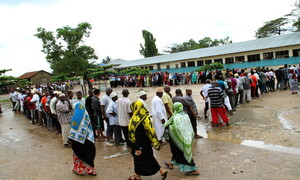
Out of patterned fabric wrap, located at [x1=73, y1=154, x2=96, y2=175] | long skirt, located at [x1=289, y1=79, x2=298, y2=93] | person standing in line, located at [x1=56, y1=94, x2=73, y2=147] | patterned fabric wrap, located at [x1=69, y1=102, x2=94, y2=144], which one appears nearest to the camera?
patterned fabric wrap, located at [x1=69, y1=102, x2=94, y2=144]

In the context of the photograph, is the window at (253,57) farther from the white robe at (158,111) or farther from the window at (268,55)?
the white robe at (158,111)

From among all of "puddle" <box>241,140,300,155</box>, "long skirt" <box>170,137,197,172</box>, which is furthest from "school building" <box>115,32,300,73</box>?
"long skirt" <box>170,137,197,172</box>

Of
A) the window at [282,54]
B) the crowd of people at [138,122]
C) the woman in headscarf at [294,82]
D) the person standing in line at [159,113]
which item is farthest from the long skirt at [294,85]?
the window at [282,54]

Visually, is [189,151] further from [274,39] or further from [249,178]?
[274,39]

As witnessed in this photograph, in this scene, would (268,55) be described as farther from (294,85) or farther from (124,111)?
(124,111)

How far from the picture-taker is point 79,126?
4703 mm

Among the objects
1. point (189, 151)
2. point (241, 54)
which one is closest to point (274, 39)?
point (241, 54)

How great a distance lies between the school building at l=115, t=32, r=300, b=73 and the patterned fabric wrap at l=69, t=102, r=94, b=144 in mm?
25886

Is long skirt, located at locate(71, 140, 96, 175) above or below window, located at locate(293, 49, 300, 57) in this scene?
below

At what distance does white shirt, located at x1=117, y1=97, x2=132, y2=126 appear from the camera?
19.9ft

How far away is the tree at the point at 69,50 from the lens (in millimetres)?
25797

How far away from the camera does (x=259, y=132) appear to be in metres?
7.13

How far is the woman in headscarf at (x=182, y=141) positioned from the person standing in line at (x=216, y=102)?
3.39 metres

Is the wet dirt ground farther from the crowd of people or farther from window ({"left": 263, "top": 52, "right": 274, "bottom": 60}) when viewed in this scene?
window ({"left": 263, "top": 52, "right": 274, "bottom": 60})
